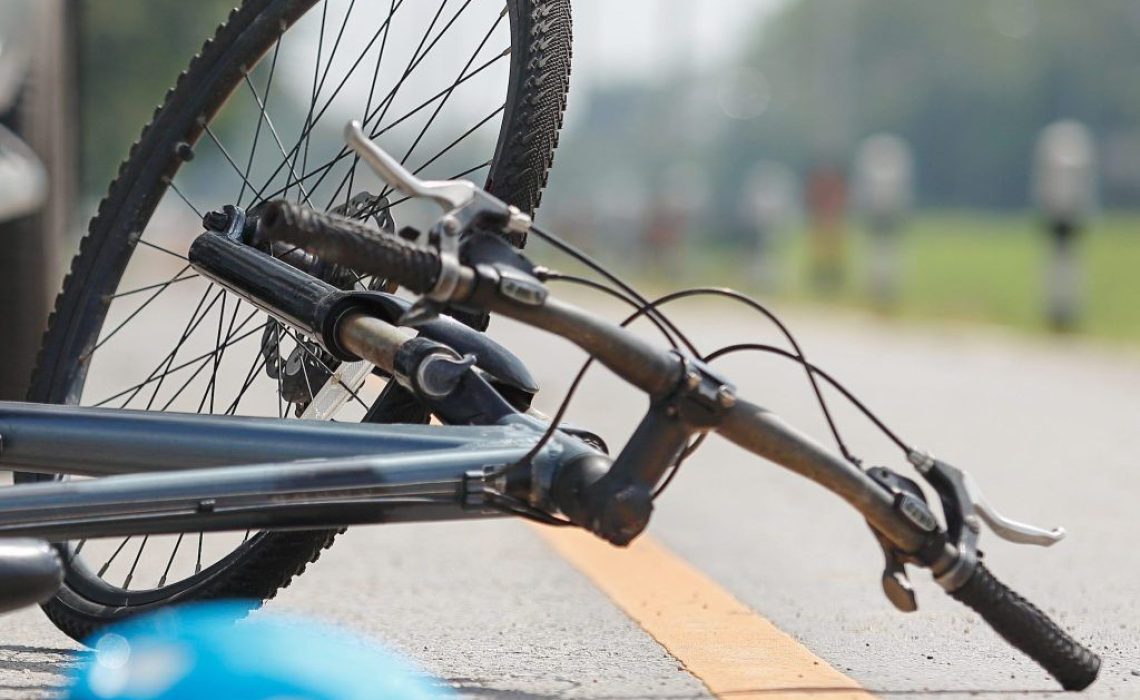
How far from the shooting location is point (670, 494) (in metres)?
5.36

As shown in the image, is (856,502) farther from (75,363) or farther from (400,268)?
(75,363)

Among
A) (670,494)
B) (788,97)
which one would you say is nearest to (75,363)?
(670,494)

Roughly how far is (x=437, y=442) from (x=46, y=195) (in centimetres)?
394

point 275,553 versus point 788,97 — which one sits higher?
point 788,97

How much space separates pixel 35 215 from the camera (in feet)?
19.8

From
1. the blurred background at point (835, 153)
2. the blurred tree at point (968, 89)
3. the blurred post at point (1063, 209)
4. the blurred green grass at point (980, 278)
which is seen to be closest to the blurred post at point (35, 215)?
the blurred background at point (835, 153)

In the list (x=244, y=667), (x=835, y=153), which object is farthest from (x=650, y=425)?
(x=835, y=153)

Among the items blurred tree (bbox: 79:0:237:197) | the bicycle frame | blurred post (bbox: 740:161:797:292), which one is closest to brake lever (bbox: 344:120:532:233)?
the bicycle frame

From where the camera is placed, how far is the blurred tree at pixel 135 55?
41.9 metres

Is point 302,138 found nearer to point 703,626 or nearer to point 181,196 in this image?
point 181,196

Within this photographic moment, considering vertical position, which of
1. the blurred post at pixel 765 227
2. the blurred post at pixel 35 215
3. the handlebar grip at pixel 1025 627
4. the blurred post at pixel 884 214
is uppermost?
the blurred post at pixel 765 227

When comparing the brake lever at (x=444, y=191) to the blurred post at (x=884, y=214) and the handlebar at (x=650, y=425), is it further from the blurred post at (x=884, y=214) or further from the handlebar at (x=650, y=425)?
the blurred post at (x=884, y=214)

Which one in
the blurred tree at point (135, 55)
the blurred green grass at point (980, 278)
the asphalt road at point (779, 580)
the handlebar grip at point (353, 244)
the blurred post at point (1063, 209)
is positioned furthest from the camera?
the blurred tree at point (135, 55)

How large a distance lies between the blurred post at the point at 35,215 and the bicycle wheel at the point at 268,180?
6.01ft
